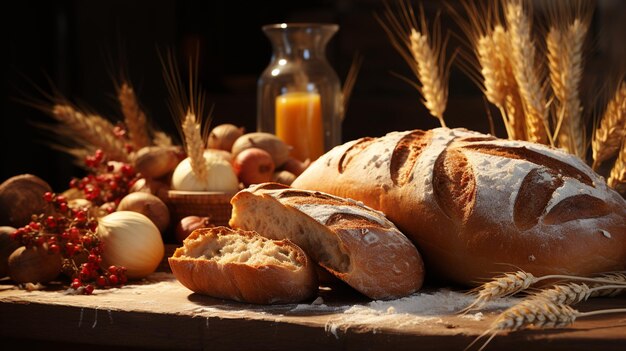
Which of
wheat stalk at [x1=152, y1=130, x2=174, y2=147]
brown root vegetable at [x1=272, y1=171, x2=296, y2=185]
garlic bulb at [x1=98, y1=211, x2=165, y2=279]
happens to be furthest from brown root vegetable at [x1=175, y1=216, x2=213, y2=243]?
wheat stalk at [x1=152, y1=130, x2=174, y2=147]

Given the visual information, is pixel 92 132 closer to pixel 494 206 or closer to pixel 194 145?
pixel 194 145

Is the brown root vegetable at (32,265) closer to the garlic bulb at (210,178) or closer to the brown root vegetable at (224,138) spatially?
the garlic bulb at (210,178)

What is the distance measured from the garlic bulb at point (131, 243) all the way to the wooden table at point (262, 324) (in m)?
0.10

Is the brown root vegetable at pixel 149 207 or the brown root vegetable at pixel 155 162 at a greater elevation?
the brown root vegetable at pixel 155 162

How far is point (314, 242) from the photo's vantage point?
1.86 m

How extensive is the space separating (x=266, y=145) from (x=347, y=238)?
0.82m

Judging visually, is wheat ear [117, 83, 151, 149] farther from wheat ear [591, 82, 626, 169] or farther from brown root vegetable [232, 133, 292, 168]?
wheat ear [591, 82, 626, 169]

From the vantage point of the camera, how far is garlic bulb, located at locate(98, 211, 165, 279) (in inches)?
81.0

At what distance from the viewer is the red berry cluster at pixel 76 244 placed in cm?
200

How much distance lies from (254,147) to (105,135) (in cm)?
52

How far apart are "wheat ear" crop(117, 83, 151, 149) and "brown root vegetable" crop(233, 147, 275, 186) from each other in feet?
1.74

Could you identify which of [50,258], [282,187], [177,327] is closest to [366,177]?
[282,187]

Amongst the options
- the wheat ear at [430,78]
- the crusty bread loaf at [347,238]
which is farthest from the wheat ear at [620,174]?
the crusty bread loaf at [347,238]

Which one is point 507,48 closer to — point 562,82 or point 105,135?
point 562,82
